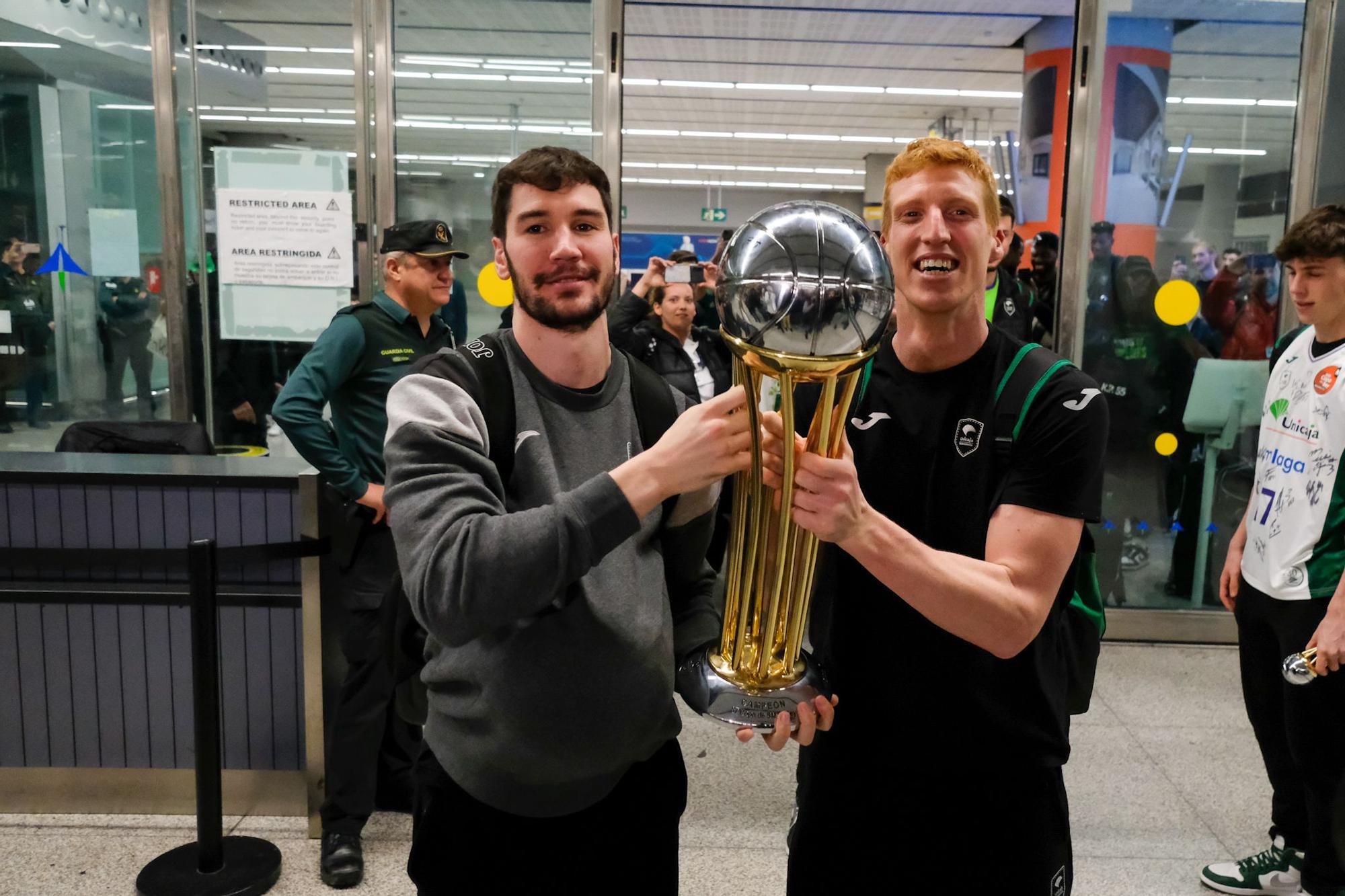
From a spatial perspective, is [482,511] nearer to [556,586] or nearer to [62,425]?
[556,586]

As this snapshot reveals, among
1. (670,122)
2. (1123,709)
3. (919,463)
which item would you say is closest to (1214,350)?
(1123,709)

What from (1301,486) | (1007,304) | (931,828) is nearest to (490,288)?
(1007,304)

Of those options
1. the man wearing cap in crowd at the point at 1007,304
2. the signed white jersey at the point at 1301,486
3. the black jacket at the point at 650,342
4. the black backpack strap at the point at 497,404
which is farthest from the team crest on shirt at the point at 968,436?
the man wearing cap in crowd at the point at 1007,304

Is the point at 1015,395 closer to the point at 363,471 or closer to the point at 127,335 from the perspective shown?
the point at 363,471

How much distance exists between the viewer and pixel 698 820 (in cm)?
306

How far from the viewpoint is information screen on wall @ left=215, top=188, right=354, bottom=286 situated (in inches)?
182

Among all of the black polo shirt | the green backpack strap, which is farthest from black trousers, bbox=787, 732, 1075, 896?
the green backpack strap

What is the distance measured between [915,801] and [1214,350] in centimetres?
394

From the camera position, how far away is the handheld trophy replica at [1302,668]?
89.0 inches

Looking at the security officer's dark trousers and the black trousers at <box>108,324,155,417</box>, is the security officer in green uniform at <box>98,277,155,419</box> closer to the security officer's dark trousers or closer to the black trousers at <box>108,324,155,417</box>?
the black trousers at <box>108,324,155,417</box>

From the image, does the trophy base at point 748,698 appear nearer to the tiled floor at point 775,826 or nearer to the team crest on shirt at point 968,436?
the team crest on shirt at point 968,436

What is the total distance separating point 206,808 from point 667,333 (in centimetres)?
254

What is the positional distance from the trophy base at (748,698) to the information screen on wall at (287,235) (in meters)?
3.83

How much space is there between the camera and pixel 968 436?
1.34 metres
